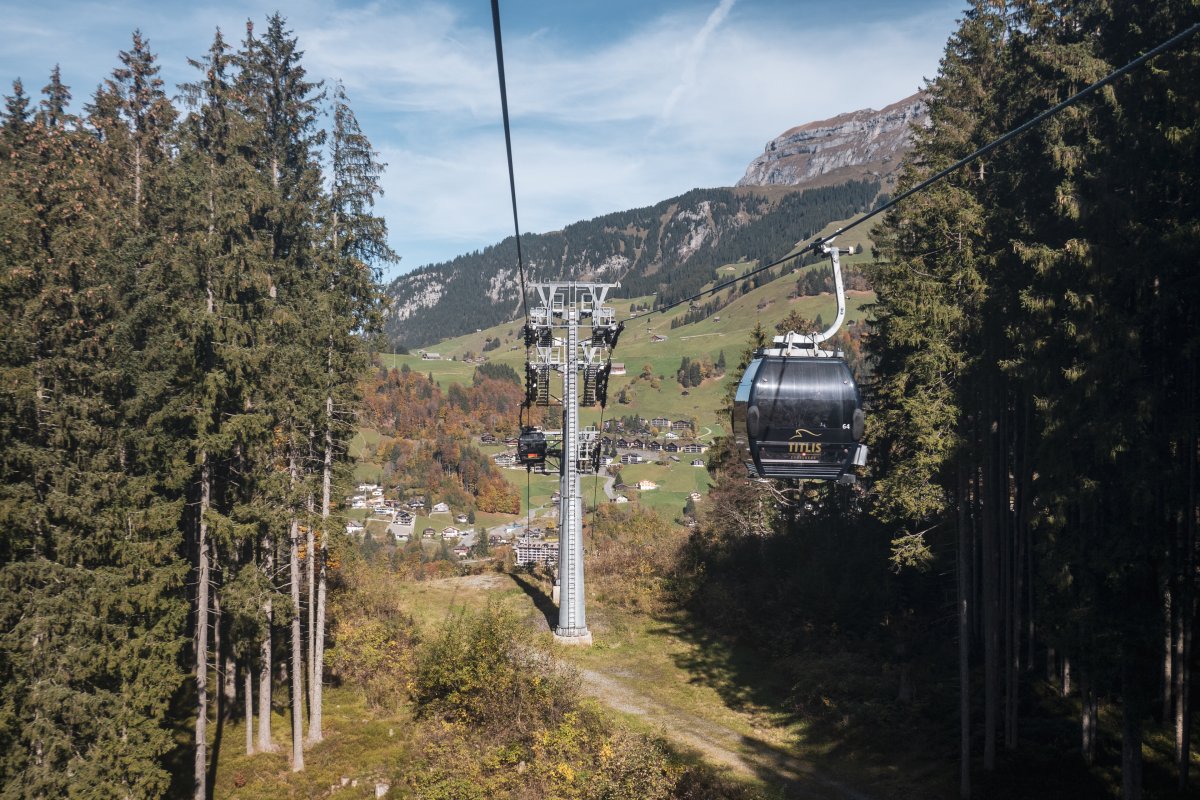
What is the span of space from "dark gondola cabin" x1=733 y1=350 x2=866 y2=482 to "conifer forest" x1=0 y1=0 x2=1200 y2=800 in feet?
19.4

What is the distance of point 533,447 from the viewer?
2797cm

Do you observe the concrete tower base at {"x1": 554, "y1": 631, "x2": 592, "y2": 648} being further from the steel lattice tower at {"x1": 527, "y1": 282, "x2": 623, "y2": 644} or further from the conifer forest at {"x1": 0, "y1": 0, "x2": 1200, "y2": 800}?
the conifer forest at {"x1": 0, "y1": 0, "x2": 1200, "y2": 800}

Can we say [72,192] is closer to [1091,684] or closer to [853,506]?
[1091,684]

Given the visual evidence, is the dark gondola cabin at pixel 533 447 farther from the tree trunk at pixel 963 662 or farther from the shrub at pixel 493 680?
the tree trunk at pixel 963 662

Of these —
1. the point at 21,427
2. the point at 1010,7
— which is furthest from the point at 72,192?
the point at 1010,7

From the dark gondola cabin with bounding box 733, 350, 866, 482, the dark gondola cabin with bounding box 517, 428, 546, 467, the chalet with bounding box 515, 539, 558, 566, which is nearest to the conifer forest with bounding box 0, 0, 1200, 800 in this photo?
the dark gondola cabin with bounding box 733, 350, 866, 482

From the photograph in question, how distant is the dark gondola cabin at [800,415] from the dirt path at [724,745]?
9230mm

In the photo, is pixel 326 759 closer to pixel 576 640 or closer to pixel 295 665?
pixel 295 665

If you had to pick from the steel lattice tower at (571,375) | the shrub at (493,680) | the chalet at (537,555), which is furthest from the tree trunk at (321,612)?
the chalet at (537,555)

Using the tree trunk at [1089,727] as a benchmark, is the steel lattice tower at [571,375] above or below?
above

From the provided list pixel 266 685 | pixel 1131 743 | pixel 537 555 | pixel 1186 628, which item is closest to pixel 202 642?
pixel 266 685

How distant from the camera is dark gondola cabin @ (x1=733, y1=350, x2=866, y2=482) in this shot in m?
10.1

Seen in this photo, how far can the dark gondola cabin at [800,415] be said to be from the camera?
10094mm

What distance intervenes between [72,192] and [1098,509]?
20.5 m
